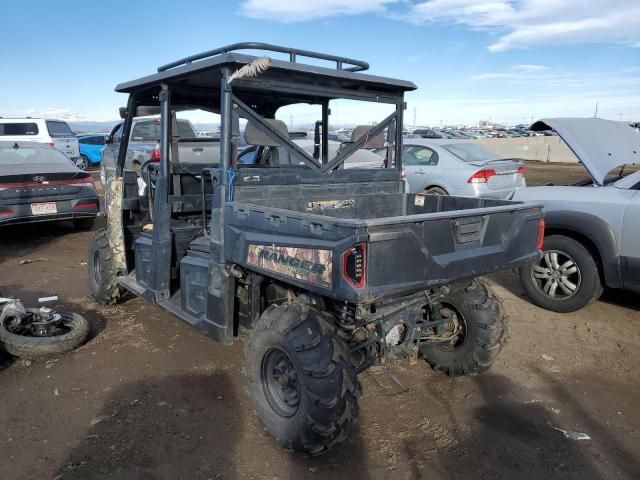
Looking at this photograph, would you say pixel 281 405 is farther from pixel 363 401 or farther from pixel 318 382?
pixel 363 401

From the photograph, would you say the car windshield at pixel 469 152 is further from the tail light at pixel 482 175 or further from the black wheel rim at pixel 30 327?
the black wheel rim at pixel 30 327

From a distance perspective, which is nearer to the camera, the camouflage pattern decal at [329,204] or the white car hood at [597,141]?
the camouflage pattern decal at [329,204]

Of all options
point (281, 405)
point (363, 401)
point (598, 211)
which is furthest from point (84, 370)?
point (598, 211)

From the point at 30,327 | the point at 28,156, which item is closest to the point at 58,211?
the point at 28,156

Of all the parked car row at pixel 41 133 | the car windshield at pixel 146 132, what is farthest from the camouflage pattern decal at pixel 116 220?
the parked car row at pixel 41 133

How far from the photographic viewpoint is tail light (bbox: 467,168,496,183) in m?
9.87

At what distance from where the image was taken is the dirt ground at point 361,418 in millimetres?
2984

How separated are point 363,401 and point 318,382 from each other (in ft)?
3.21

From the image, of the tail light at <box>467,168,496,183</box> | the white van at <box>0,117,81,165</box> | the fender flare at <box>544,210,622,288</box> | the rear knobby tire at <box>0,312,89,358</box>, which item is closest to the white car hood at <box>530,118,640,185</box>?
the fender flare at <box>544,210,622,288</box>

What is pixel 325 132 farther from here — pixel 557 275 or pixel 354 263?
pixel 557 275

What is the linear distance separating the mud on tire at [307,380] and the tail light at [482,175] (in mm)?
7497

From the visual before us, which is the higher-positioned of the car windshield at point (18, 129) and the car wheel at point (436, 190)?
the car windshield at point (18, 129)

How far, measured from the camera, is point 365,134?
4.10 metres

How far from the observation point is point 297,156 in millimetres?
3738
